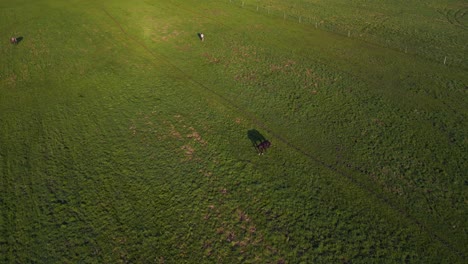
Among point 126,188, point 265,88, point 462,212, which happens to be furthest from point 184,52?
point 462,212

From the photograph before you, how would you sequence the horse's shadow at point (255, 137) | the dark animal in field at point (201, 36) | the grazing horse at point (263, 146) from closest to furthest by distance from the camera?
the grazing horse at point (263, 146) → the horse's shadow at point (255, 137) → the dark animal in field at point (201, 36)

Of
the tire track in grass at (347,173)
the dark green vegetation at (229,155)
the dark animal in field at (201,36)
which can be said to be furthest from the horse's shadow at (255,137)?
the dark animal in field at (201,36)

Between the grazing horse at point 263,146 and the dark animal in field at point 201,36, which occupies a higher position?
the dark animal in field at point 201,36

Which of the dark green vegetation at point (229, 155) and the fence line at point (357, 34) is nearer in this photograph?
the dark green vegetation at point (229, 155)

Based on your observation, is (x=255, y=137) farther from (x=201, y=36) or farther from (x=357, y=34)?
(x=357, y=34)

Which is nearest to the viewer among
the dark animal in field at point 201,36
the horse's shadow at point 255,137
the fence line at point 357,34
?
the horse's shadow at point 255,137

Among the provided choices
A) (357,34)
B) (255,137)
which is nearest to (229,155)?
(255,137)

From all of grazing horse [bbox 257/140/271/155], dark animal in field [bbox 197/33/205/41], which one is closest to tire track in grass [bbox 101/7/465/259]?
grazing horse [bbox 257/140/271/155]

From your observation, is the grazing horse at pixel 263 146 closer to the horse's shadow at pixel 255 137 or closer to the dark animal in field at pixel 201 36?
the horse's shadow at pixel 255 137
